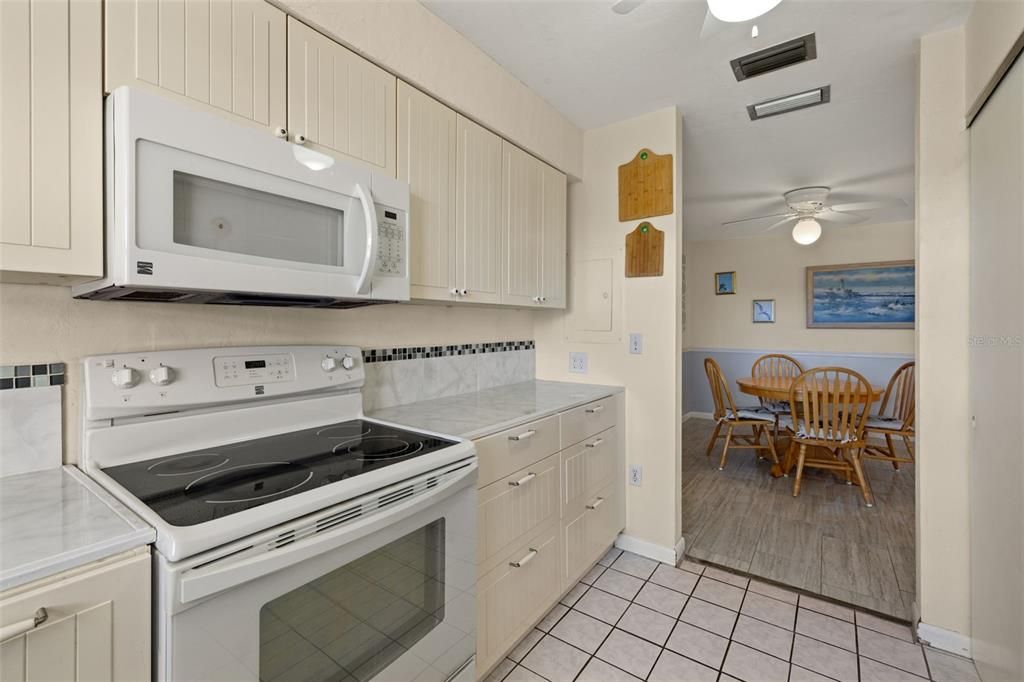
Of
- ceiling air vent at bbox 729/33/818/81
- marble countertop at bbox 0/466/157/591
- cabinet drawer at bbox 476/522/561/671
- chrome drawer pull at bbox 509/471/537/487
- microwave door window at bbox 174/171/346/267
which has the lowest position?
cabinet drawer at bbox 476/522/561/671

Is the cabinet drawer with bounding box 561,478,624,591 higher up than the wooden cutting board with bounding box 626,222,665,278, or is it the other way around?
the wooden cutting board with bounding box 626,222,665,278

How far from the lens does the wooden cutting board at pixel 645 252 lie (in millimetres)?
2445

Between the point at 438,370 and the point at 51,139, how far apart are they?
1.49m

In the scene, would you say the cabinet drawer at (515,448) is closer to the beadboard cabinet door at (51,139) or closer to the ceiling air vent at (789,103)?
the beadboard cabinet door at (51,139)

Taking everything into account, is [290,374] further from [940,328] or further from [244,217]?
[940,328]

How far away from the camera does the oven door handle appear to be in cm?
76

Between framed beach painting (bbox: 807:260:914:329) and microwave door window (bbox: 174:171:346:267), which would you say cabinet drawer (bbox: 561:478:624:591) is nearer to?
microwave door window (bbox: 174:171:346:267)

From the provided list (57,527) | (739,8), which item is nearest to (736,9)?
(739,8)

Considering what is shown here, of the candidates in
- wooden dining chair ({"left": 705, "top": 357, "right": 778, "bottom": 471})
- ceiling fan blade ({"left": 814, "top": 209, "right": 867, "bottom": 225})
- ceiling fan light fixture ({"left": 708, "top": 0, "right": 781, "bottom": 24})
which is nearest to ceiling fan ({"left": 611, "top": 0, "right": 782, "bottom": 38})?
ceiling fan light fixture ({"left": 708, "top": 0, "right": 781, "bottom": 24})

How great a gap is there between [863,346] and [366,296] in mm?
5834

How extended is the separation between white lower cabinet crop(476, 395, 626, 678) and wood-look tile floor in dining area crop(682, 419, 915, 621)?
0.74 m

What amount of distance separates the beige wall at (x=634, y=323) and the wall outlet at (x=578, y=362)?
28 mm

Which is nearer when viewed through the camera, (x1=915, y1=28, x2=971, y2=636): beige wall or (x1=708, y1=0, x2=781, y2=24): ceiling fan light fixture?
(x1=708, y1=0, x2=781, y2=24): ceiling fan light fixture

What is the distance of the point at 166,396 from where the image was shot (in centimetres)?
122
